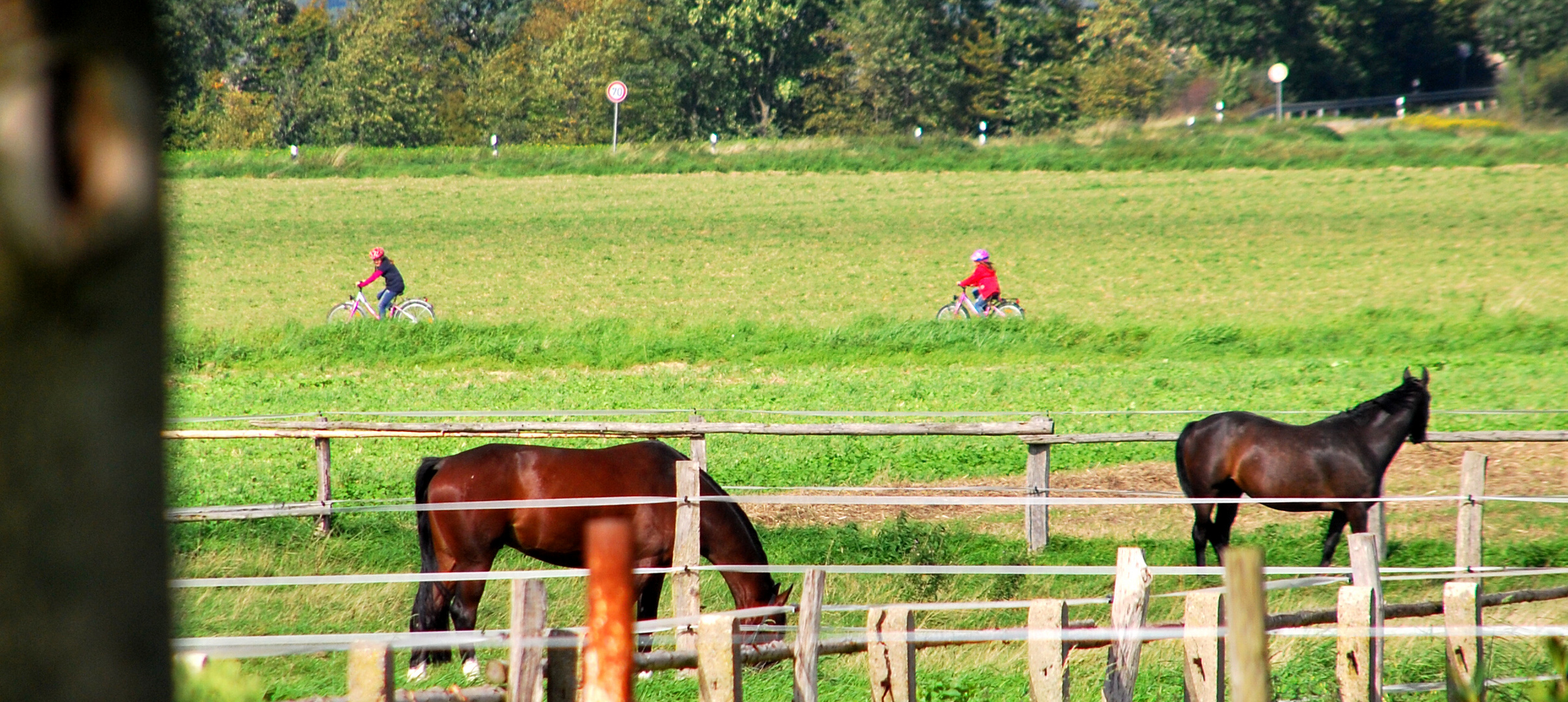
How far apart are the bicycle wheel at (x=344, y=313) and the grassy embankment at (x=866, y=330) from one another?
2.40 feet

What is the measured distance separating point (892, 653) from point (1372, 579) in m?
2.49

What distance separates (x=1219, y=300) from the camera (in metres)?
27.2

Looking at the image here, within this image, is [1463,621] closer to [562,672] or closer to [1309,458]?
[562,672]

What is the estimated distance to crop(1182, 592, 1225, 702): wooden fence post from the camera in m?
5.16

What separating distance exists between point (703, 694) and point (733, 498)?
3.30m

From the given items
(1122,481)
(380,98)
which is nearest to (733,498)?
(1122,481)

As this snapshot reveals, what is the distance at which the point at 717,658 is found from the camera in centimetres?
429

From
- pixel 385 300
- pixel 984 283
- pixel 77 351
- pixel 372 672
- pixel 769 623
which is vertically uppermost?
pixel 984 283

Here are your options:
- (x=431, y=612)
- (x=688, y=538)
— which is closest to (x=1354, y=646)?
(x=688, y=538)

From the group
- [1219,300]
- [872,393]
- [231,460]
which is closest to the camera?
[231,460]

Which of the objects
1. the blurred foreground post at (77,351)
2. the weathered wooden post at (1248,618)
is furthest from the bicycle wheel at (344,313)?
the blurred foreground post at (77,351)

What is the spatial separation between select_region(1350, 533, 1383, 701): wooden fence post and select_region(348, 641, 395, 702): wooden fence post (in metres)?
4.04

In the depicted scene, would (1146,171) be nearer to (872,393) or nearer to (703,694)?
(872,393)

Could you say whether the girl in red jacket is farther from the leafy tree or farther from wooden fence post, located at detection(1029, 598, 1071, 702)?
the leafy tree
